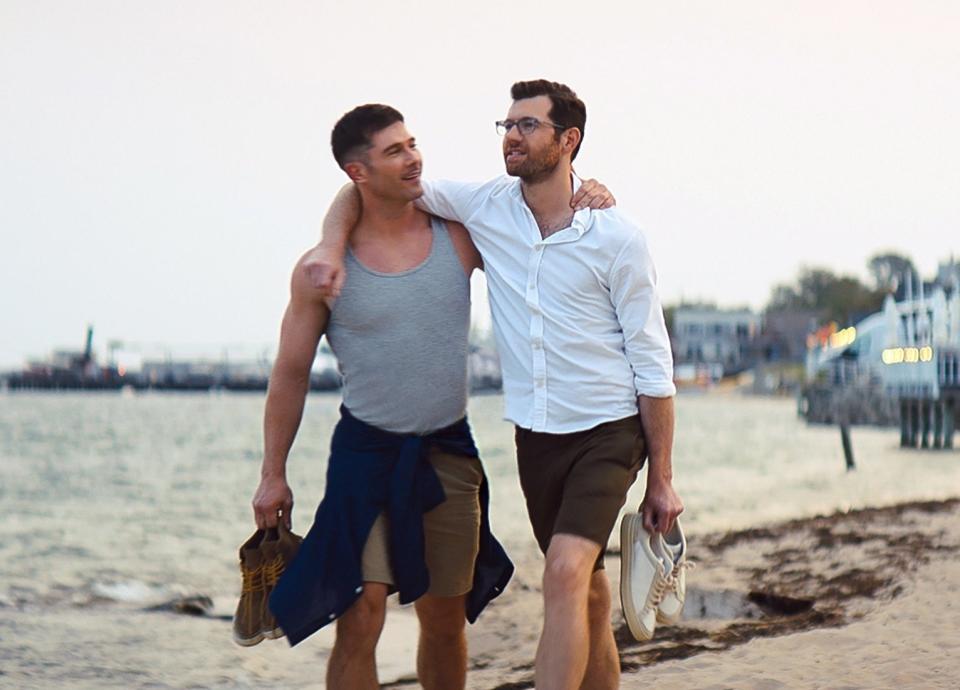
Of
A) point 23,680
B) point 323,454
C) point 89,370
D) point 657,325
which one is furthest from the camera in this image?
point 89,370

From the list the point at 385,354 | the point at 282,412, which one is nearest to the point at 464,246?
the point at 385,354

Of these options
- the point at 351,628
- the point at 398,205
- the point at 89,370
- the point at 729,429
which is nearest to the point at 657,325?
the point at 398,205

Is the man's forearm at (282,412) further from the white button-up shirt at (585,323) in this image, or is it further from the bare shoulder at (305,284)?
the white button-up shirt at (585,323)

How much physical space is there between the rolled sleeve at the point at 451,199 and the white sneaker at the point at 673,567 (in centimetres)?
137

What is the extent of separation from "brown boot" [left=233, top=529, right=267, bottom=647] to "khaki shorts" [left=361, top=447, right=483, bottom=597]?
52cm

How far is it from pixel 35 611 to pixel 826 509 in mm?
13644

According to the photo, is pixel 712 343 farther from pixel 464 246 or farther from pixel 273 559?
pixel 273 559

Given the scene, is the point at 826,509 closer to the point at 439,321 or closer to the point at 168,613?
the point at 168,613

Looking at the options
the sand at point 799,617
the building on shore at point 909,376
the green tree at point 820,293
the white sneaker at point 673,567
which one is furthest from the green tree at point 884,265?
the white sneaker at point 673,567

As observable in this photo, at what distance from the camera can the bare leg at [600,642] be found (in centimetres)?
458

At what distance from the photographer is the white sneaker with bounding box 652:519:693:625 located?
4.61 meters

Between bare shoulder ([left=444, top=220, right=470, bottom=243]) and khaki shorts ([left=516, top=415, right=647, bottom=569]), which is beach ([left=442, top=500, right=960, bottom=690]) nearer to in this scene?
khaki shorts ([left=516, top=415, right=647, bottom=569])

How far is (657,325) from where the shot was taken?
4.43m

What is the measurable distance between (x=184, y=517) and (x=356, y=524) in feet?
79.5
